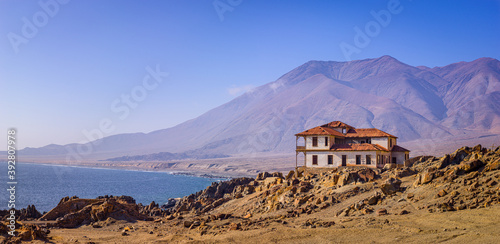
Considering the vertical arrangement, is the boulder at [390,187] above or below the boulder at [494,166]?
below

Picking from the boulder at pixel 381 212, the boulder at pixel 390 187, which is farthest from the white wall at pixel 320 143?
the boulder at pixel 381 212

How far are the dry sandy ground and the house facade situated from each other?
2004 cm

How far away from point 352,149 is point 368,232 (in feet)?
80.0

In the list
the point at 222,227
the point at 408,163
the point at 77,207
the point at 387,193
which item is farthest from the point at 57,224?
the point at 408,163

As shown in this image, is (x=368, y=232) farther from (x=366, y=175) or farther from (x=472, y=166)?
(x=366, y=175)

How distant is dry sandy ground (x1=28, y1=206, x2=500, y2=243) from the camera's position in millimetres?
15398

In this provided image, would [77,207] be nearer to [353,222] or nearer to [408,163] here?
[353,222]

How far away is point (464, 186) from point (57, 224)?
22.6 m

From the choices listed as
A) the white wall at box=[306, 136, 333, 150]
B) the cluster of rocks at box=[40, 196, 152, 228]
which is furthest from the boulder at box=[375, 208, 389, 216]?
the white wall at box=[306, 136, 333, 150]

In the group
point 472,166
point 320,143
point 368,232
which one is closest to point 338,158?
point 320,143

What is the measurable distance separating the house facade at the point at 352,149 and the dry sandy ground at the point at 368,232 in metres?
20.0

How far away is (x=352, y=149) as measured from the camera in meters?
40.7

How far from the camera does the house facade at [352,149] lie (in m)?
40.2

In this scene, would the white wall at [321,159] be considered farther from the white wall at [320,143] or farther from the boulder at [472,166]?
the boulder at [472,166]
